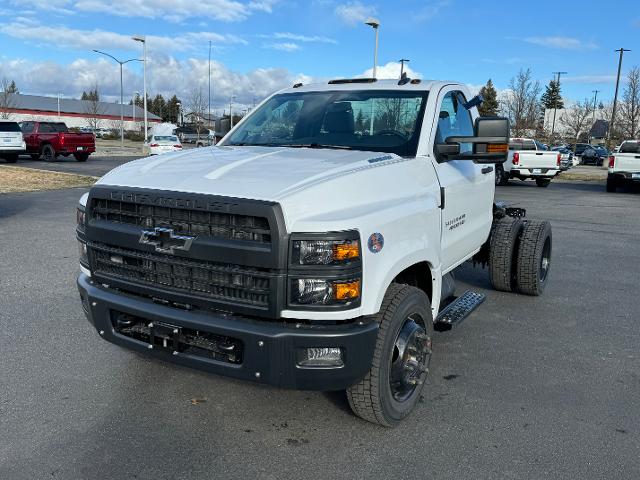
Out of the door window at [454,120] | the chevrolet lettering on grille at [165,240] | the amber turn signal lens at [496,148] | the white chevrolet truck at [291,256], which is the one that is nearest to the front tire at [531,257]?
the door window at [454,120]

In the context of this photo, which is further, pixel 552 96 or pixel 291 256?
pixel 552 96

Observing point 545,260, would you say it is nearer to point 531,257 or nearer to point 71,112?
point 531,257

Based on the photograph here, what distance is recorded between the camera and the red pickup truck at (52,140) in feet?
86.5

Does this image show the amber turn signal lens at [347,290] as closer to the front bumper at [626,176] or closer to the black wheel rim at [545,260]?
the black wheel rim at [545,260]

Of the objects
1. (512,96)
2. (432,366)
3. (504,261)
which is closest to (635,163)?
(504,261)

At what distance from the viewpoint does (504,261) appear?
6.05 metres

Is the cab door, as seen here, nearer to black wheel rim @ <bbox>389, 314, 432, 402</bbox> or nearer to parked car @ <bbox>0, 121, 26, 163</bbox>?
black wheel rim @ <bbox>389, 314, 432, 402</bbox>

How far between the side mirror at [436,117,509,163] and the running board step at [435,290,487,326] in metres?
1.12

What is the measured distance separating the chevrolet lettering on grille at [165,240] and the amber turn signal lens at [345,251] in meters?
0.73

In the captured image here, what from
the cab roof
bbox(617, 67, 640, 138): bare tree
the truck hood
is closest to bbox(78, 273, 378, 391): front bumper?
the truck hood

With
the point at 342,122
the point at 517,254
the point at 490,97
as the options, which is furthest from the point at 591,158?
the point at 342,122

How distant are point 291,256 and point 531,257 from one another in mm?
3879

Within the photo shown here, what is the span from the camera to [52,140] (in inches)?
1037

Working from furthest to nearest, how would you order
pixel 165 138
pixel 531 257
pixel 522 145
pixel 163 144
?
pixel 165 138
pixel 163 144
pixel 522 145
pixel 531 257
